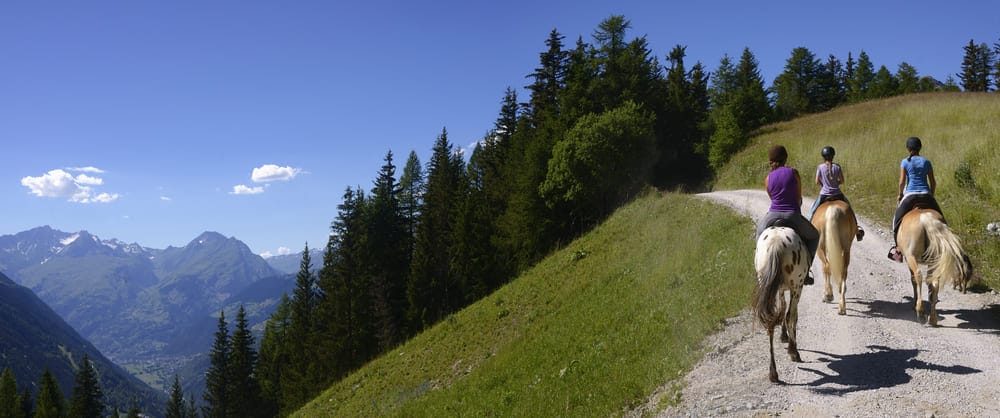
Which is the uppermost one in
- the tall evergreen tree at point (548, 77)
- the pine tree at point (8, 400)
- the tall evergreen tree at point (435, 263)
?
the tall evergreen tree at point (548, 77)

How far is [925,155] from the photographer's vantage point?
64.2 ft

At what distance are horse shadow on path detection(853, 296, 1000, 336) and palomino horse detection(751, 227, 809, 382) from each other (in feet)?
9.81

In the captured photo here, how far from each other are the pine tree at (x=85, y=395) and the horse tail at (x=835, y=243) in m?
88.0

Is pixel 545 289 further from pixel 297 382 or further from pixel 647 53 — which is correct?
pixel 297 382

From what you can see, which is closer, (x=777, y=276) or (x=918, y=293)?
(x=777, y=276)

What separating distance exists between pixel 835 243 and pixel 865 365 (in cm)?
305

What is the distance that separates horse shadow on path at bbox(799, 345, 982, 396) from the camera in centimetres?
661

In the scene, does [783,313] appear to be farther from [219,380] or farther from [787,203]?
[219,380]

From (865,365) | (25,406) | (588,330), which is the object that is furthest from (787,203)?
(25,406)

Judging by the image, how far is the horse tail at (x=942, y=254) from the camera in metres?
7.90

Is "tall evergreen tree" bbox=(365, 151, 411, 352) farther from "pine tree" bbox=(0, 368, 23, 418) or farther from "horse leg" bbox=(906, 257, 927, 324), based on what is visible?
"pine tree" bbox=(0, 368, 23, 418)

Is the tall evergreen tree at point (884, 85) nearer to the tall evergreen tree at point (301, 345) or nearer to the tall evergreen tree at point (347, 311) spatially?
the tall evergreen tree at point (347, 311)

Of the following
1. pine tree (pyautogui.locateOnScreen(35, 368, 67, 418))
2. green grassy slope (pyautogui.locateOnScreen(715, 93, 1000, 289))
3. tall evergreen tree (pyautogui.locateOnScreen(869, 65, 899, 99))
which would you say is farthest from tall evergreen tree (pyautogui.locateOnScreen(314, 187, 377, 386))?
tall evergreen tree (pyautogui.locateOnScreen(869, 65, 899, 99))

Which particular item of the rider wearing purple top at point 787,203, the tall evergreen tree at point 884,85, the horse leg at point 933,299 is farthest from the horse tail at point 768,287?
the tall evergreen tree at point 884,85
